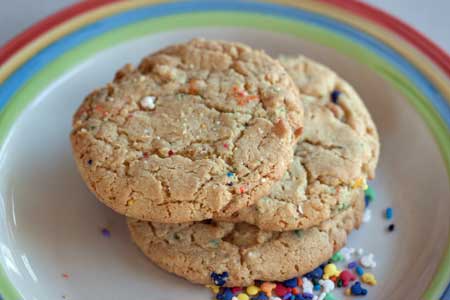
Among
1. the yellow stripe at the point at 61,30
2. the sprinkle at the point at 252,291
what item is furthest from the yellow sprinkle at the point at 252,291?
the yellow stripe at the point at 61,30

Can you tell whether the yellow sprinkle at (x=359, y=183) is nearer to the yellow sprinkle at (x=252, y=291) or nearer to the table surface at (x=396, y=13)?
the yellow sprinkle at (x=252, y=291)

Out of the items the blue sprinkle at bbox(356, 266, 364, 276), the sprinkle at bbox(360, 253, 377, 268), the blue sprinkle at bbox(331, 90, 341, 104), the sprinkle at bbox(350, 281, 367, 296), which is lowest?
the sprinkle at bbox(350, 281, 367, 296)

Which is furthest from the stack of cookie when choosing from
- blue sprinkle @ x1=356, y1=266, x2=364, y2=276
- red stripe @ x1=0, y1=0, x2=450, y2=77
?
red stripe @ x1=0, y1=0, x2=450, y2=77

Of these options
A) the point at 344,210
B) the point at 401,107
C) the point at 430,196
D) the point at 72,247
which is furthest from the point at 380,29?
the point at 72,247

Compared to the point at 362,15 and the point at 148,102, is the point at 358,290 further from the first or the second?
the point at 362,15

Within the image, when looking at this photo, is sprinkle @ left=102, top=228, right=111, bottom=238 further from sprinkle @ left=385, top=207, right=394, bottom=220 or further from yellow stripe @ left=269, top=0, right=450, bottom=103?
yellow stripe @ left=269, top=0, right=450, bottom=103

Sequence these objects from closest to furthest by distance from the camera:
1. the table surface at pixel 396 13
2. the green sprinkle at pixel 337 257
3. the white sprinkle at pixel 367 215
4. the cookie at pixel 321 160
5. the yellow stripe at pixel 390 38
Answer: the cookie at pixel 321 160 → the green sprinkle at pixel 337 257 → the white sprinkle at pixel 367 215 → the yellow stripe at pixel 390 38 → the table surface at pixel 396 13
